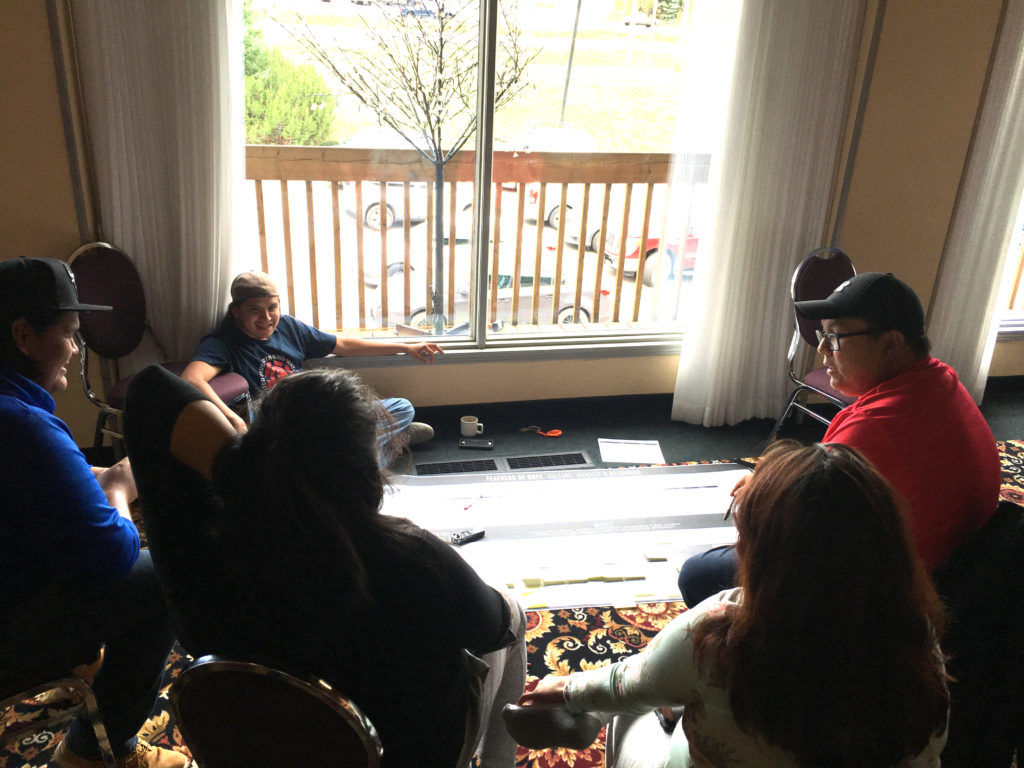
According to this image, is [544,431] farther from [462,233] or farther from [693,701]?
[693,701]

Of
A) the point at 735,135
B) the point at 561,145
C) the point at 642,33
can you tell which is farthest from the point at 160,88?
the point at 735,135

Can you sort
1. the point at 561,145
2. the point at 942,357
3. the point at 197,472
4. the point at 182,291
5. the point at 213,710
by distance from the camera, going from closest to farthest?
1. the point at 213,710
2. the point at 197,472
3. the point at 182,291
4. the point at 561,145
5. the point at 942,357

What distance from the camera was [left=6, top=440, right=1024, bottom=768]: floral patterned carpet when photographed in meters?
1.75

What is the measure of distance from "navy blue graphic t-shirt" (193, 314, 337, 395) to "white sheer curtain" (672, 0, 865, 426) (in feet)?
5.56

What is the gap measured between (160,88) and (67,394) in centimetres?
121

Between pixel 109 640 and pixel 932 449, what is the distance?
5.76 feet


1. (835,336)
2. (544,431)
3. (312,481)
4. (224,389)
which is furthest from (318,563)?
(544,431)

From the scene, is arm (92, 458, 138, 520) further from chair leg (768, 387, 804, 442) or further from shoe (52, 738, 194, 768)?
chair leg (768, 387, 804, 442)

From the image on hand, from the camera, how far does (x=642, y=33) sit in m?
3.17

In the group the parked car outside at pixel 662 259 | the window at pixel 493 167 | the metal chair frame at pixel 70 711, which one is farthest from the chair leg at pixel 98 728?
the parked car outside at pixel 662 259

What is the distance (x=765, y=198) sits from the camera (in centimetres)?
321

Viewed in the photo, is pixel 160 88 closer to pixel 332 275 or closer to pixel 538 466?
pixel 332 275

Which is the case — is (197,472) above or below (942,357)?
above

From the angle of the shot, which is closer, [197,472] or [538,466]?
[197,472]
